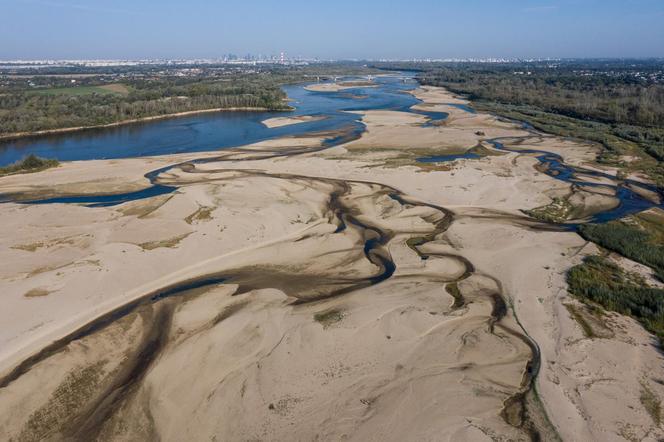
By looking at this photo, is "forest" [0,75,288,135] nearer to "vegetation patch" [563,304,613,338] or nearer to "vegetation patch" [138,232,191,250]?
"vegetation patch" [138,232,191,250]

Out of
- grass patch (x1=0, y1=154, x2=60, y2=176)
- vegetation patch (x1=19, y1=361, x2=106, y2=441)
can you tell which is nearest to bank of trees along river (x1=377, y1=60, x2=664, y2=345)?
vegetation patch (x1=19, y1=361, x2=106, y2=441)

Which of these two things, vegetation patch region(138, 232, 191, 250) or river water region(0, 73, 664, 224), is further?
river water region(0, 73, 664, 224)

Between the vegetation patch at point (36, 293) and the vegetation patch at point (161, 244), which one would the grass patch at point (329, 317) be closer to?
the vegetation patch at point (161, 244)

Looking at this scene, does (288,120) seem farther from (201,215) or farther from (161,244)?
(161,244)

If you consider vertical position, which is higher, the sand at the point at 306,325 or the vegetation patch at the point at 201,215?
the vegetation patch at the point at 201,215

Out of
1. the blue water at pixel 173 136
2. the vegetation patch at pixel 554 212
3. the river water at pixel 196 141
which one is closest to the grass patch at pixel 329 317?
the vegetation patch at pixel 554 212

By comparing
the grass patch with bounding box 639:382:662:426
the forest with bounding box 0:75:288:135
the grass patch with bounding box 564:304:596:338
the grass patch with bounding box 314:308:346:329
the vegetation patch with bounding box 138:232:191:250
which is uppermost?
the forest with bounding box 0:75:288:135

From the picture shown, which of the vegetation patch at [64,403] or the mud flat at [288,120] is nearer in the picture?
the vegetation patch at [64,403]

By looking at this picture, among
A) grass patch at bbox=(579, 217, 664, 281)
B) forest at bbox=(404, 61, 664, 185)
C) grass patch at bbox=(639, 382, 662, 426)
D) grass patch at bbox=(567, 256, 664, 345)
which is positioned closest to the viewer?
grass patch at bbox=(639, 382, 662, 426)
